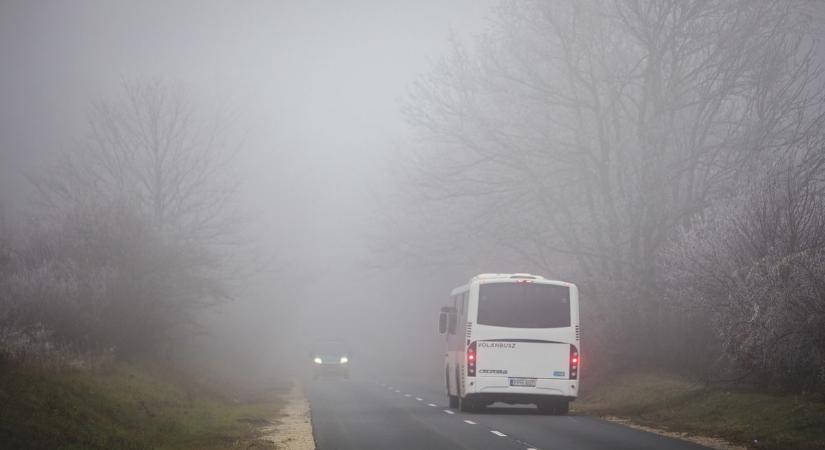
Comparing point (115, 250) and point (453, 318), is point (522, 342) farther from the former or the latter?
point (115, 250)

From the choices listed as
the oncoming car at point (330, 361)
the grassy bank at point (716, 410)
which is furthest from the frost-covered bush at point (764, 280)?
the oncoming car at point (330, 361)

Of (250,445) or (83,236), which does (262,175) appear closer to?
(83,236)

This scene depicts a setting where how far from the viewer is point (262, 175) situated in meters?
74.3

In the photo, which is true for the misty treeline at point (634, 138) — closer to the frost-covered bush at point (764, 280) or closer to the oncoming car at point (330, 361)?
the frost-covered bush at point (764, 280)

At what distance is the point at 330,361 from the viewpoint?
65.1m

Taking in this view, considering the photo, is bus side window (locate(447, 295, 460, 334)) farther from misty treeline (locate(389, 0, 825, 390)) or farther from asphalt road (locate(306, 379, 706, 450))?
misty treeline (locate(389, 0, 825, 390))

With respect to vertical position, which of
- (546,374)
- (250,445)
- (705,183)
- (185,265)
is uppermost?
(705,183)

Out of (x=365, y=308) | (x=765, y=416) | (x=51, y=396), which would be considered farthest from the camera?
(x=365, y=308)

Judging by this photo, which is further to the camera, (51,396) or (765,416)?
(765,416)

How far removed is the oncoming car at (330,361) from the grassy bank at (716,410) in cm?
3532

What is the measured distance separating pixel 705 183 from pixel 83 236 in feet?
63.3

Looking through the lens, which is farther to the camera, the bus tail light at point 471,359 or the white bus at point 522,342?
the bus tail light at point 471,359

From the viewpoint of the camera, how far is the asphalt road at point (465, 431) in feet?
58.6

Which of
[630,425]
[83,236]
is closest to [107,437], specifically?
[630,425]
